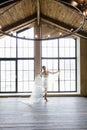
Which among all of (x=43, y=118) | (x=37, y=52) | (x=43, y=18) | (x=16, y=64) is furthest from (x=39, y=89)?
(x=43, y=18)

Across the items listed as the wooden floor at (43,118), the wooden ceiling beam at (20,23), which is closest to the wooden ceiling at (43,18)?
the wooden ceiling beam at (20,23)

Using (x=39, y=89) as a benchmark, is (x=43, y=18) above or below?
above

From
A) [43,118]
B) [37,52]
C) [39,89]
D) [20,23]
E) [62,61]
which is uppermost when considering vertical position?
[20,23]

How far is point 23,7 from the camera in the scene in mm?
8680

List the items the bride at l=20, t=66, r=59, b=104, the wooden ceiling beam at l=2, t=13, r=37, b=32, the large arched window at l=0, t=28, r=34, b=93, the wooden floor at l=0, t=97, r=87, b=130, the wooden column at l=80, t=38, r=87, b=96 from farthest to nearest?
the large arched window at l=0, t=28, r=34, b=93, the wooden column at l=80, t=38, r=87, b=96, the wooden ceiling beam at l=2, t=13, r=37, b=32, the bride at l=20, t=66, r=59, b=104, the wooden floor at l=0, t=97, r=87, b=130

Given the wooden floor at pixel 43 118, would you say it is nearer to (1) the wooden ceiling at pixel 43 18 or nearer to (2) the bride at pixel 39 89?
(2) the bride at pixel 39 89

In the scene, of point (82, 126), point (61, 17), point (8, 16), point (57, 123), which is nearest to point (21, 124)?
point (57, 123)

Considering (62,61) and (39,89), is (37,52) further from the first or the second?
(39,89)

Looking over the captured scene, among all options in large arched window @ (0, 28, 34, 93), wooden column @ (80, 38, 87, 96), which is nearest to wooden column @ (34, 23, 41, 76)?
large arched window @ (0, 28, 34, 93)

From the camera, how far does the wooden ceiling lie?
8.52 m

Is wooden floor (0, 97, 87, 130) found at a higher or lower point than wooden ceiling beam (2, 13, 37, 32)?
lower

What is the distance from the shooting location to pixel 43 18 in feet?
33.7

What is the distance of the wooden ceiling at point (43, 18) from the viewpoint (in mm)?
8516

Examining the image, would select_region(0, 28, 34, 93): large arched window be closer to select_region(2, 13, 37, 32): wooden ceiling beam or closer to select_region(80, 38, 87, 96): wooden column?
select_region(2, 13, 37, 32): wooden ceiling beam
